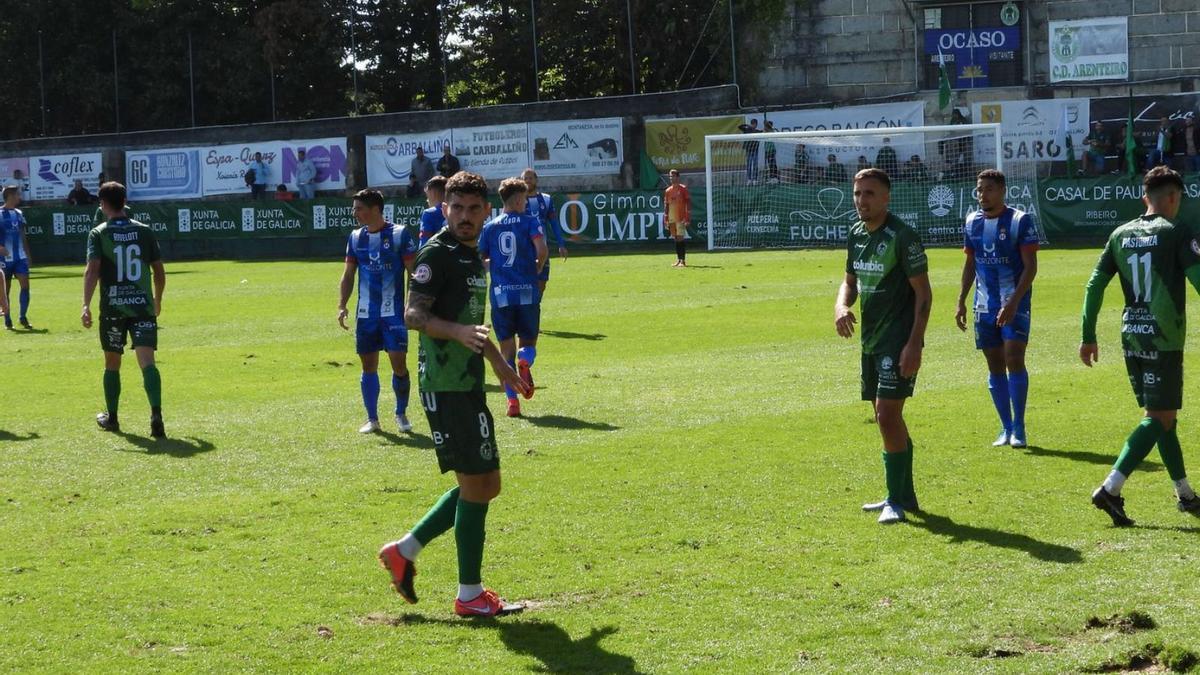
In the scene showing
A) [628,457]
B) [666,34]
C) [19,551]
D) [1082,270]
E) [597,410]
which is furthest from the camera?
[666,34]

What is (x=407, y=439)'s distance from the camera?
12.2 m

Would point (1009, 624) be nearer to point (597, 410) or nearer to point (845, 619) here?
point (845, 619)

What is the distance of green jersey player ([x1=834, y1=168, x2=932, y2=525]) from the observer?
28.0 feet

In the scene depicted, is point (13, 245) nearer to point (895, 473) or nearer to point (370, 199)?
point (370, 199)

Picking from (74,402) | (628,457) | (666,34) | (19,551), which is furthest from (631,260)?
(19,551)

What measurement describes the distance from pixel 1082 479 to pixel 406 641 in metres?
5.26

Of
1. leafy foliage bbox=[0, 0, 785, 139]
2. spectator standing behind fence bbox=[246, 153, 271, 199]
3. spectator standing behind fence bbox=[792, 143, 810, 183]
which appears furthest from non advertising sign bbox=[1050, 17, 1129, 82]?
spectator standing behind fence bbox=[246, 153, 271, 199]

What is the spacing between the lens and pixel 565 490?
988 centimetres

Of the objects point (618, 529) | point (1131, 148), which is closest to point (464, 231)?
point (618, 529)

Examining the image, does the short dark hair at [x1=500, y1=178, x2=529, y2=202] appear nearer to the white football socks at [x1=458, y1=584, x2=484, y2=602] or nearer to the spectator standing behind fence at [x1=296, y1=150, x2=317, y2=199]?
the white football socks at [x1=458, y1=584, x2=484, y2=602]

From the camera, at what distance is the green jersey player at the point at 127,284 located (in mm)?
12594

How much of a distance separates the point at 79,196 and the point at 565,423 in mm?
36611

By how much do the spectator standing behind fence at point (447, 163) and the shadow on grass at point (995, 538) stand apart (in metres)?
34.8

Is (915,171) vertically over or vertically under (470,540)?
over
